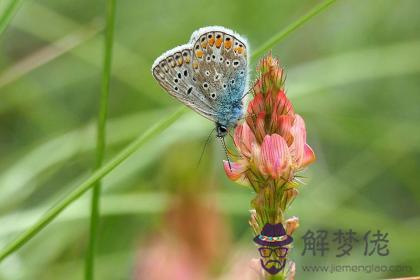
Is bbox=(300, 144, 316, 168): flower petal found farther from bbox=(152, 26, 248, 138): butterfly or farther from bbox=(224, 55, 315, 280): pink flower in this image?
bbox=(152, 26, 248, 138): butterfly

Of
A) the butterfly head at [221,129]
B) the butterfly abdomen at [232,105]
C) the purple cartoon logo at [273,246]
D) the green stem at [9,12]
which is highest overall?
the butterfly abdomen at [232,105]

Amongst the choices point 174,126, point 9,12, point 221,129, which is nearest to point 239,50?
point 221,129

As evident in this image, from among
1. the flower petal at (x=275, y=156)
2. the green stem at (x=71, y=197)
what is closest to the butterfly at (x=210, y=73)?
the green stem at (x=71, y=197)

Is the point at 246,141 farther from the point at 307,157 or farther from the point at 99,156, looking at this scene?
the point at 99,156

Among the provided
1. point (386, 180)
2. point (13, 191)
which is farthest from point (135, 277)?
point (386, 180)

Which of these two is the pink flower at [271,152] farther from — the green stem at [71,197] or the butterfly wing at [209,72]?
the butterfly wing at [209,72]

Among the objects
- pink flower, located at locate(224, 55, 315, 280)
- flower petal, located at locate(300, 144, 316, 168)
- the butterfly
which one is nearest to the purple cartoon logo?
pink flower, located at locate(224, 55, 315, 280)

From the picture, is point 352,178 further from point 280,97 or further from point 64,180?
point 280,97
